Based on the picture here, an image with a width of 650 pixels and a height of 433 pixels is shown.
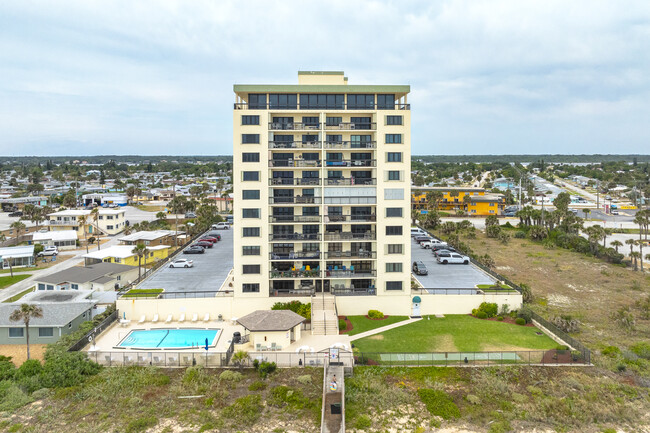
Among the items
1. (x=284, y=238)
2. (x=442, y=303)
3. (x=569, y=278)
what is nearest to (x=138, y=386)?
(x=284, y=238)

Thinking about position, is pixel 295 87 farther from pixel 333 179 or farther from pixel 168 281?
pixel 168 281

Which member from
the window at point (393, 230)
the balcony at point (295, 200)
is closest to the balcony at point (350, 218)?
the window at point (393, 230)

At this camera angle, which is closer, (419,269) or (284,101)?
(284,101)

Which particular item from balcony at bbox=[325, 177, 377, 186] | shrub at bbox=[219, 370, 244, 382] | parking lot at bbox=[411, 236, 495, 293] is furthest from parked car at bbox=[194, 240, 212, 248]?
shrub at bbox=[219, 370, 244, 382]

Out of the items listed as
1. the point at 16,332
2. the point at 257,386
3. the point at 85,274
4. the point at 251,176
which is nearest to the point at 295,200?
the point at 251,176

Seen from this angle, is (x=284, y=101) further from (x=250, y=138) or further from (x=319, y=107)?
(x=250, y=138)

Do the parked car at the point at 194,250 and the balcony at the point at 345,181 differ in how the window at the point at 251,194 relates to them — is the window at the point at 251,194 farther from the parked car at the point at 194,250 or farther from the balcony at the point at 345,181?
the parked car at the point at 194,250
